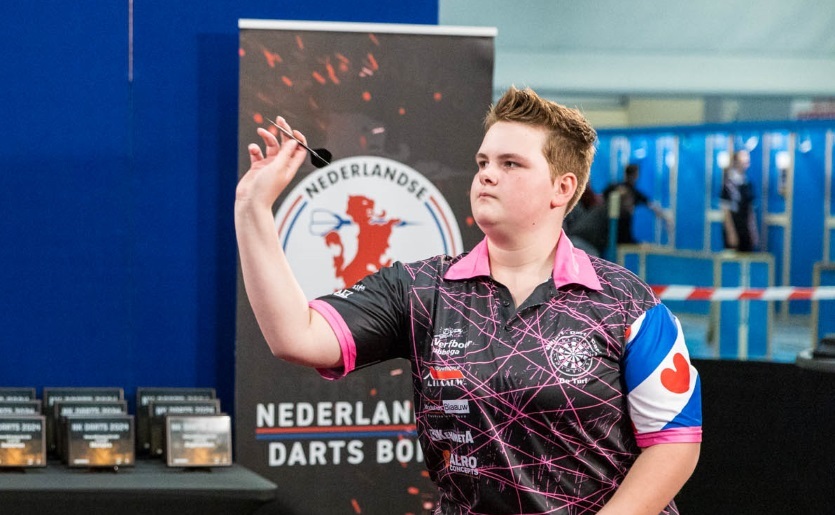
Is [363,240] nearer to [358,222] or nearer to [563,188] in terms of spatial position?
[358,222]

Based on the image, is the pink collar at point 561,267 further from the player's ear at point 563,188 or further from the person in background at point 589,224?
the person in background at point 589,224

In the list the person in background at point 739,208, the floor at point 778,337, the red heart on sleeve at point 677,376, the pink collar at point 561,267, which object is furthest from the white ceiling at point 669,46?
the red heart on sleeve at point 677,376

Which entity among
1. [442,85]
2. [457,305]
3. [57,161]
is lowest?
[457,305]

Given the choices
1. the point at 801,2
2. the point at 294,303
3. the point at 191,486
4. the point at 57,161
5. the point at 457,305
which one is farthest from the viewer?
the point at 801,2

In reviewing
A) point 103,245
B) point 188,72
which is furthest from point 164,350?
point 188,72

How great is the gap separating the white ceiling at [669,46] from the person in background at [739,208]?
866 millimetres

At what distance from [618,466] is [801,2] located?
1102cm

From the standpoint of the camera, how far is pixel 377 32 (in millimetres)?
3453

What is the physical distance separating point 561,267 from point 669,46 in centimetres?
1080

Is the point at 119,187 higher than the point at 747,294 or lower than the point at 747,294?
higher

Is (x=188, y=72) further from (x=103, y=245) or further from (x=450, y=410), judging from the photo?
(x=450, y=410)

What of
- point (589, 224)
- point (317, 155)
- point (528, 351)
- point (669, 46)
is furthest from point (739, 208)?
point (317, 155)

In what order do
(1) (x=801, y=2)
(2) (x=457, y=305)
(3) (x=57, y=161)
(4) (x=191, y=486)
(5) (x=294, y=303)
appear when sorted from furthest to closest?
(1) (x=801, y=2)
(3) (x=57, y=161)
(4) (x=191, y=486)
(2) (x=457, y=305)
(5) (x=294, y=303)

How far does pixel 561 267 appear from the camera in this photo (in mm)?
1763
